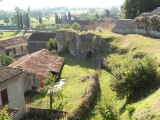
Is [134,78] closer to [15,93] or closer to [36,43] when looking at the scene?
[15,93]

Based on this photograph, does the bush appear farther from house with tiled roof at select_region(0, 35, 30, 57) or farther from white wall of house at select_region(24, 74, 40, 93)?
house with tiled roof at select_region(0, 35, 30, 57)

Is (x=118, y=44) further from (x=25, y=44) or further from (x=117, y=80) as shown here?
(x=25, y=44)

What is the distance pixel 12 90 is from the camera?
2138cm

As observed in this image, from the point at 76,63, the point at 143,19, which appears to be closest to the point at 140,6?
the point at 143,19

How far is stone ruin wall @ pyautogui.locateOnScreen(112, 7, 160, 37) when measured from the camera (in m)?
33.8

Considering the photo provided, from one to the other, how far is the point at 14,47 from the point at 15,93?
4258 centimetres

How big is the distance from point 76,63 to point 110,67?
10.5 metres

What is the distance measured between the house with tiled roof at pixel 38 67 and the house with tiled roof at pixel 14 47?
24088 millimetres

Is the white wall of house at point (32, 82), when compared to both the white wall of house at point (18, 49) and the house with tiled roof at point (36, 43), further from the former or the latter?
the white wall of house at point (18, 49)

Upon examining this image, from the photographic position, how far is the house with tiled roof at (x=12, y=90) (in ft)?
66.7

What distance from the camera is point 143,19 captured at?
35.3 meters

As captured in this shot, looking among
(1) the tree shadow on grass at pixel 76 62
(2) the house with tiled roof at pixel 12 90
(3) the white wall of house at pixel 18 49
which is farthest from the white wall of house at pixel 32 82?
(3) the white wall of house at pixel 18 49

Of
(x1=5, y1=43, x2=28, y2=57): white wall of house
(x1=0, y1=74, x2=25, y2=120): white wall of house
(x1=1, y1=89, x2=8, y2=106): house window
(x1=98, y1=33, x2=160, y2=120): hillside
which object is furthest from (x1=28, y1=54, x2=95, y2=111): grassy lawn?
(x1=5, y1=43, x2=28, y2=57): white wall of house

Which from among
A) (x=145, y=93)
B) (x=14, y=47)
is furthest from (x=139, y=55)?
(x=14, y=47)
